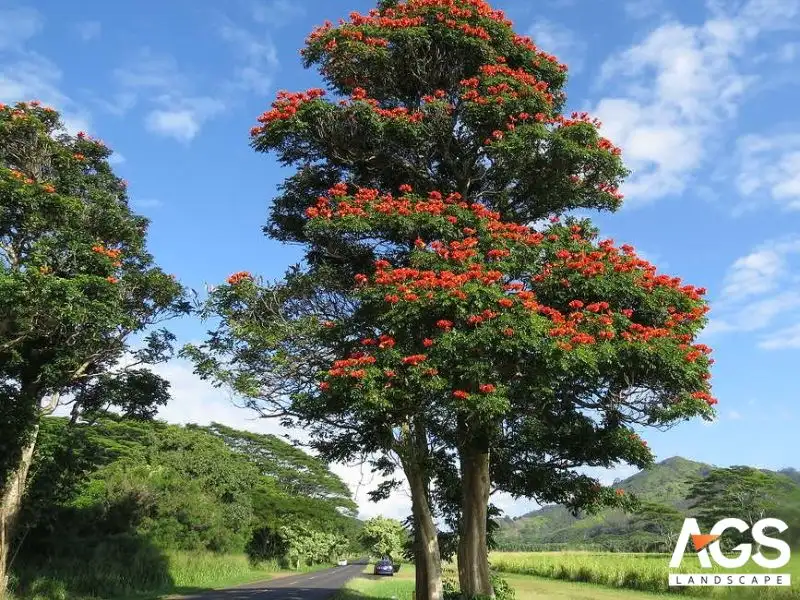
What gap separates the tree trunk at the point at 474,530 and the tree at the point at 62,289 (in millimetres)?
9647

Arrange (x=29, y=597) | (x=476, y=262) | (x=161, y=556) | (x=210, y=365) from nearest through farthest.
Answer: (x=476, y=262), (x=210, y=365), (x=29, y=597), (x=161, y=556)

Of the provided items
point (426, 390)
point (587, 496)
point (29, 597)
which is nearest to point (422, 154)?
point (426, 390)

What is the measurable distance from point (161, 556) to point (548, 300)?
1100 inches

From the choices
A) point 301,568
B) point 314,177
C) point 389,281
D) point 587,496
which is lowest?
point 301,568

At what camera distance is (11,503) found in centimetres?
1875

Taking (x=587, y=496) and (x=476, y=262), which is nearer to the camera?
(x=476, y=262)

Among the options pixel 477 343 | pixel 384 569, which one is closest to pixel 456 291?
pixel 477 343

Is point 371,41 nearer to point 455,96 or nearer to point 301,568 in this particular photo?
point 455,96

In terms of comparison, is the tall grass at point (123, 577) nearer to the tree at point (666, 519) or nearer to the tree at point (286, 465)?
the tree at point (286, 465)

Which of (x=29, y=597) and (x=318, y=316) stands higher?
(x=318, y=316)

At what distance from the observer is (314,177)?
51.5 feet

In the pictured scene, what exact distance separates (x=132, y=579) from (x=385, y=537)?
59527 mm

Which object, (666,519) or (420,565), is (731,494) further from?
(420,565)

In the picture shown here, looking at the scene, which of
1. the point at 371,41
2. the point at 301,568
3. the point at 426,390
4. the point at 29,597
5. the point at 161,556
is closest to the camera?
the point at 426,390
